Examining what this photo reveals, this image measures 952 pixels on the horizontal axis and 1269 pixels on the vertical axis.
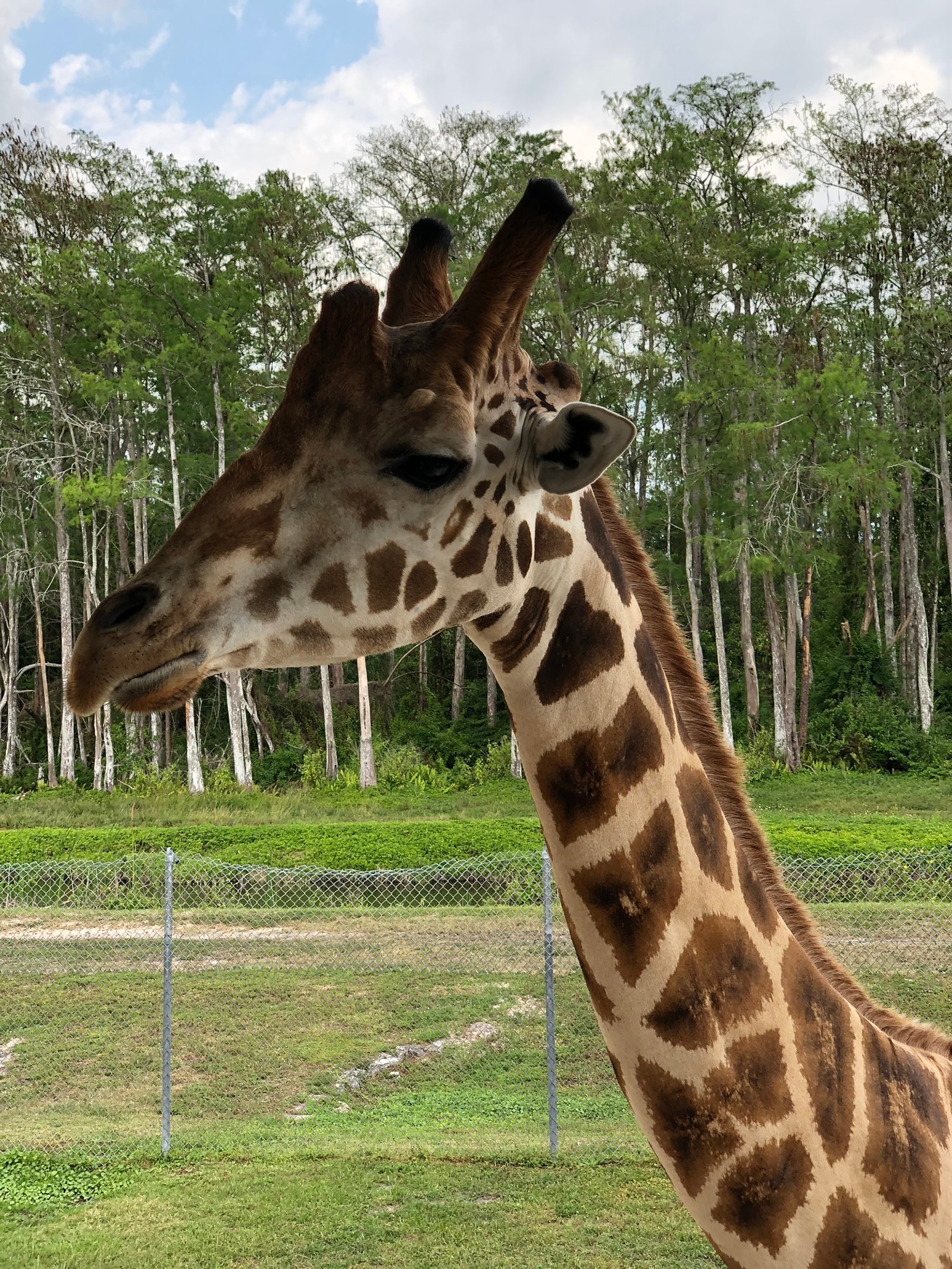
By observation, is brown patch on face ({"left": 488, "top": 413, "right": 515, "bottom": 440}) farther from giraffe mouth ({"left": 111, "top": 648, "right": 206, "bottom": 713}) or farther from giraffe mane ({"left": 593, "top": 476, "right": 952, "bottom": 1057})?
giraffe mouth ({"left": 111, "top": 648, "right": 206, "bottom": 713})

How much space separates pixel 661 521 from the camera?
32906 millimetres

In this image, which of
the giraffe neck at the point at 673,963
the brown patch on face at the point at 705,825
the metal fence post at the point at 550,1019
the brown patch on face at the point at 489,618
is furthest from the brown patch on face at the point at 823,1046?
the metal fence post at the point at 550,1019

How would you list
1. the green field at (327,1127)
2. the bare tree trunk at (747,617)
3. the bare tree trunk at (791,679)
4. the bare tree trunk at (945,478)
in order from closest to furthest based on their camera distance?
the green field at (327,1127)
the bare tree trunk at (747,617)
the bare tree trunk at (791,679)
the bare tree trunk at (945,478)

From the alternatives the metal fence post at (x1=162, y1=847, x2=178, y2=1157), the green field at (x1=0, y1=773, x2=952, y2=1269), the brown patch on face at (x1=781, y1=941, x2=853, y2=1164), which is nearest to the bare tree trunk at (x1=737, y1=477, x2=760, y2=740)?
the green field at (x1=0, y1=773, x2=952, y2=1269)

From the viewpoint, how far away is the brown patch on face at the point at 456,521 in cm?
155

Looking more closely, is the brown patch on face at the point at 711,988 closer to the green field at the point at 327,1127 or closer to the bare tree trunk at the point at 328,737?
the green field at the point at 327,1127

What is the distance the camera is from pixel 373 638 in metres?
1.54

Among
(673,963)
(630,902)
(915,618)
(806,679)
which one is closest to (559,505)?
(630,902)

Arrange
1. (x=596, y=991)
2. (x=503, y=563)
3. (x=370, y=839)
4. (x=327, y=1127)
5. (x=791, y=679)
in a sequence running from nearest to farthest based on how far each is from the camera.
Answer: (x=503, y=563) < (x=596, y=991) < (x=327, y=1127) < (x=370, y=839) < (x=791, y=679)

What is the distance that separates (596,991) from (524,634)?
1.92 feet

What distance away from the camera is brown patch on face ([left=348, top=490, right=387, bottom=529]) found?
1508mm

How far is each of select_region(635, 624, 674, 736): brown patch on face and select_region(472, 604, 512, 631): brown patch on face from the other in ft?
0.87

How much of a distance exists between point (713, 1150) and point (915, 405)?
1245 inches

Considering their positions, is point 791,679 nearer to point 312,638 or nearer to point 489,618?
point 489,618
